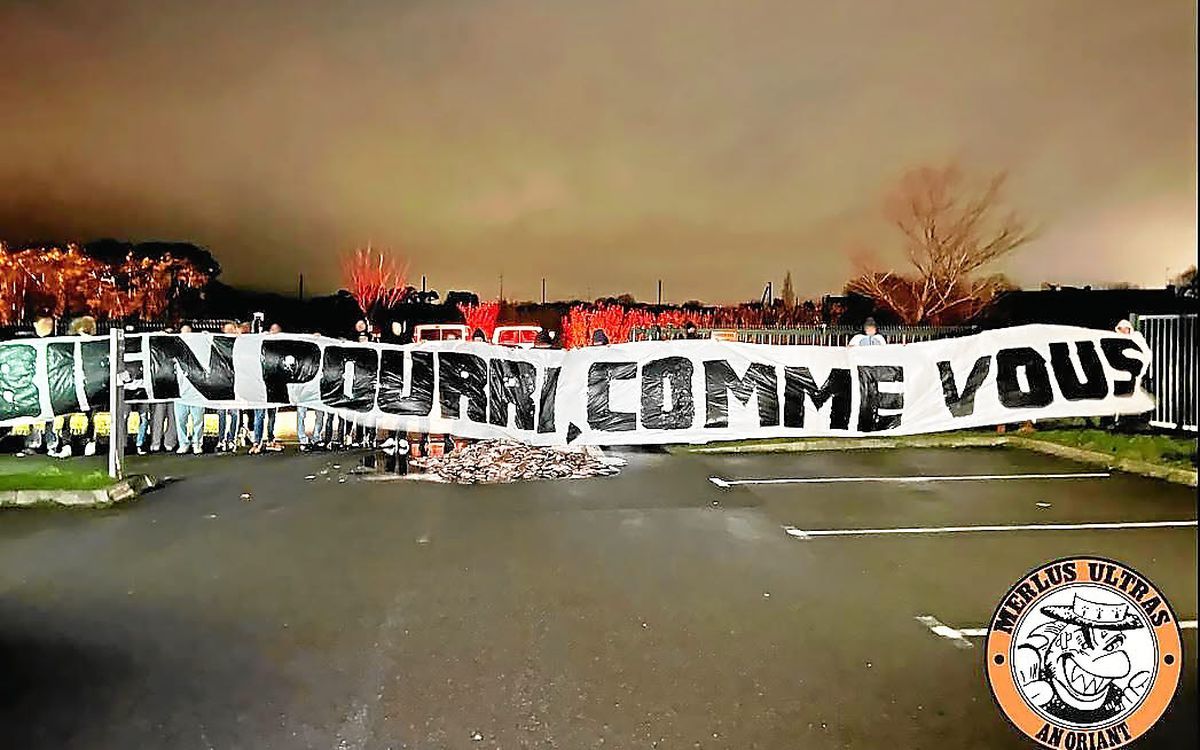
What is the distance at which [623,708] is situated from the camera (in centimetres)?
440

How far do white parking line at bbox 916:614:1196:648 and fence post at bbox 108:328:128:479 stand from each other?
9.18 m

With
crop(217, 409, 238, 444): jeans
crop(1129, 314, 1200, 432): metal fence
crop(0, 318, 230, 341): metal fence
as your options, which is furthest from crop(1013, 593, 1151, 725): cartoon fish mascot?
crop(0, 318, 230, 341): metal fence

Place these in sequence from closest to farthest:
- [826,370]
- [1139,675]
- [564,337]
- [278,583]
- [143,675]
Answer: [1139,675] < [143,675] < [278,583] < [826,370] < [564,337]

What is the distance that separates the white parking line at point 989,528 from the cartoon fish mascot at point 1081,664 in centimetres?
459

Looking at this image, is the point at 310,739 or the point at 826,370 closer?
the point at 310,739

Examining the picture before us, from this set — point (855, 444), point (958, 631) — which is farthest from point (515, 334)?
point (958, 631)

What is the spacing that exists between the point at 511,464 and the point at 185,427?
563 centimetres

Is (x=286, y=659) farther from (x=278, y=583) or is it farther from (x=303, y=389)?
(x=303, y=389)

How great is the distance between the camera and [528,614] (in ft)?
19.5

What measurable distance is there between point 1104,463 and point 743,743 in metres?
10.5

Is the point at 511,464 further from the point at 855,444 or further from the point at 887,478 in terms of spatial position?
the point at 855,444

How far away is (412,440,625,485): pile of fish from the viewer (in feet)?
38.4

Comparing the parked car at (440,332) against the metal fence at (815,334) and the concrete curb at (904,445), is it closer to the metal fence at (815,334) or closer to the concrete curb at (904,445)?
the metal fence at (815,334)

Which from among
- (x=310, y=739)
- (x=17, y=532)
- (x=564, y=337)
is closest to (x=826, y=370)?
(x=310, y=739)
